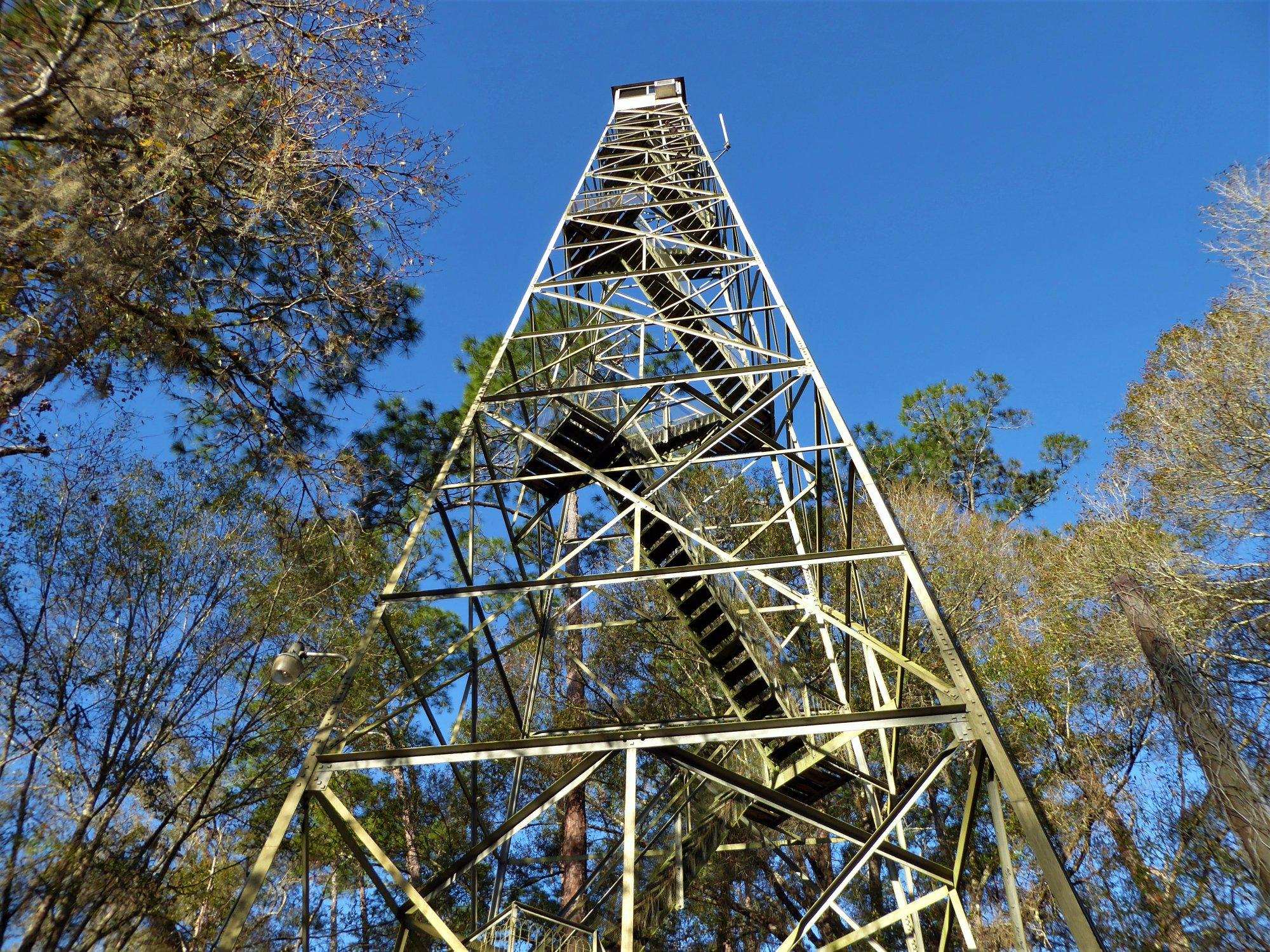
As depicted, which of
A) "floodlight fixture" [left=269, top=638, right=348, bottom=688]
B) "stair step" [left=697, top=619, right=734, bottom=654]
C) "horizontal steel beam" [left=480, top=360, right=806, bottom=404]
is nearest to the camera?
"floodlight fixture" [left=269, top=638, right=348, bottom=688]

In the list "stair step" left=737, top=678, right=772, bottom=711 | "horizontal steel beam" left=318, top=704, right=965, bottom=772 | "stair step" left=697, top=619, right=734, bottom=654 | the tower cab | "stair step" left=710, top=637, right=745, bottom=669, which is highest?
the tower cab

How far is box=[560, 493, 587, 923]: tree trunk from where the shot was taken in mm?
10516

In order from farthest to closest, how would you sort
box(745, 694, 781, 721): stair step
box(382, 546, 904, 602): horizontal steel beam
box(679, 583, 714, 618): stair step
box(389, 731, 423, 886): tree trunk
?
1. box(389, 731, 423, 886): tree trunk
2. box(745, 694, 781, 721): stair step
3. box(679, 583, 714, 618): stair step
4. box(382, 546, 904, 602): horizontal steel beam

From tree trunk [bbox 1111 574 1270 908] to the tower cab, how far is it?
11939 millimetres

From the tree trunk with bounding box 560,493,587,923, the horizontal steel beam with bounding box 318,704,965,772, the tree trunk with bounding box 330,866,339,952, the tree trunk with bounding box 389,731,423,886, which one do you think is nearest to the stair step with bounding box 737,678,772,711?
the tree trunk with bounding box 560,493,587,923

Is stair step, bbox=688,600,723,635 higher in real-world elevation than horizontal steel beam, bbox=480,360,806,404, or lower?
lower

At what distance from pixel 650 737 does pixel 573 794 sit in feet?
28.2

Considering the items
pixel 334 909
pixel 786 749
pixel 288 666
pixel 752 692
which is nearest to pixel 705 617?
pixel 752 692

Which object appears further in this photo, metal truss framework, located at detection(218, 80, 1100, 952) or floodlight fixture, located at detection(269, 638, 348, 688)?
floodlight fixture, located at detection(269, 638, 348, 688)

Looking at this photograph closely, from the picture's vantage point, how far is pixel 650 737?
5027mm

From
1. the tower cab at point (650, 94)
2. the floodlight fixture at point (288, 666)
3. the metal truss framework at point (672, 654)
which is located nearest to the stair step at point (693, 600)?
the metal truss framework at point (672, 654)

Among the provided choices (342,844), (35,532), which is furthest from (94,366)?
(342,844)

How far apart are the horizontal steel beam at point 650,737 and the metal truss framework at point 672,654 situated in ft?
0.06

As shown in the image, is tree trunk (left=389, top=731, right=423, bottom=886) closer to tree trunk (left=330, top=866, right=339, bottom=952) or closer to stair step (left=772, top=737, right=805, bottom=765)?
tree trunk (left=330, top=866, right=339, bottom=952)
